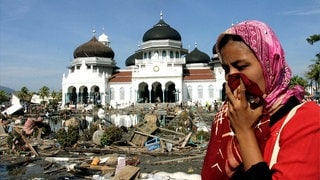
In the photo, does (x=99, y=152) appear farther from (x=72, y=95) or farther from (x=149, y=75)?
(x=72, y=95)

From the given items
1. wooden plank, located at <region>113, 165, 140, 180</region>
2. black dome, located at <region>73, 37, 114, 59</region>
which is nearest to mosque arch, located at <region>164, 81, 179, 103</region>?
black dome, located at <region>73, 37, 114, 59</region>

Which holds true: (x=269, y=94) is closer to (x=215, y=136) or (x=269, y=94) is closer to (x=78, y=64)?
(x=215, y=136)

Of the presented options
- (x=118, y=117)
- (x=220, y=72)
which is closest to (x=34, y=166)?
(x=118, y=117)

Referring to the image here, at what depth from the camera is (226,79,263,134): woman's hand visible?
4.56 ft

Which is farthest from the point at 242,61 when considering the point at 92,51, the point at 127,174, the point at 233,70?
the point at 92,51

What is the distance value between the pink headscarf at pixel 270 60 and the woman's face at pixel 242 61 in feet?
0.07

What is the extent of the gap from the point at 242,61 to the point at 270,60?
0.37 ft

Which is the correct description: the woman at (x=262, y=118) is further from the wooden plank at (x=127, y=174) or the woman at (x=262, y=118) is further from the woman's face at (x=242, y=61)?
the wooden plank at (x=127, y=174)

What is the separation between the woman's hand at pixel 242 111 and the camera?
1389mm

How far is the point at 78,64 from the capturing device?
5703cm

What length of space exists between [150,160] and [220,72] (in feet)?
121

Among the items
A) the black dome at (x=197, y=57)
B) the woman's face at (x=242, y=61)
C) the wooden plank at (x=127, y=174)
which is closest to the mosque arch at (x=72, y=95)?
the black dome at (x=197, y=57)

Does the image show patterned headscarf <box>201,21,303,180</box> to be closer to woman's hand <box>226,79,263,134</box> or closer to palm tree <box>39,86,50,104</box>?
woman's hand <box>226,79,263,134</box>

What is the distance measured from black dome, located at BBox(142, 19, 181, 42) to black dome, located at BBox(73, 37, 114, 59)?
A: 6.11 metres
